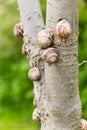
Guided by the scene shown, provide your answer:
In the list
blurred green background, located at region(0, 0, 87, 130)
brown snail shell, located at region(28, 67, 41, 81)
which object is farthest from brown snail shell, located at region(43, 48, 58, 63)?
blurred green background, located at region(0, 0, 87, 130)

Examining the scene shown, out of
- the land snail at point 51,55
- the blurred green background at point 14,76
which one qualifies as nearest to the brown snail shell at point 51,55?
the land snail at point 51,55

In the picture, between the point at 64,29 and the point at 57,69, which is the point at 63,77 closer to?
the point at 57,69

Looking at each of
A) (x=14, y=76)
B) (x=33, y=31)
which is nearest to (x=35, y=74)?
(x=33, y=31)

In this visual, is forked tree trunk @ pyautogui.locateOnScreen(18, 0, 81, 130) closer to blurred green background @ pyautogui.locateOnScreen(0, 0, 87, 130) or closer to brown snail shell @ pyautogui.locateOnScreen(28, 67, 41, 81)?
brown snail shell @ pyautogui.locateOnScreen(28, 67, 41, 81)

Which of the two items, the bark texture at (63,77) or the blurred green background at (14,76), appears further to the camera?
→ the blurred green background at (14,76)

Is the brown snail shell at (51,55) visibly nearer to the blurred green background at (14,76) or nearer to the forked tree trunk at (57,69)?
the forked tree trunk at (57,69)
